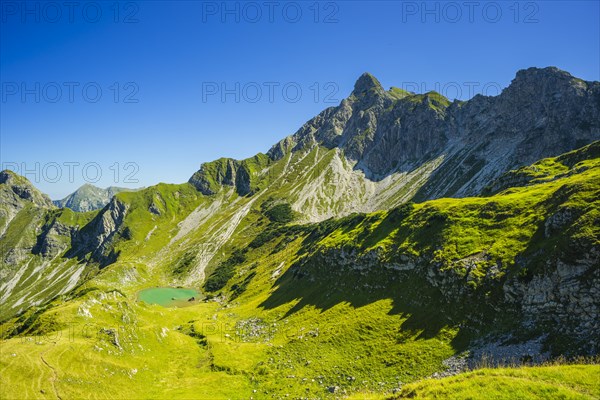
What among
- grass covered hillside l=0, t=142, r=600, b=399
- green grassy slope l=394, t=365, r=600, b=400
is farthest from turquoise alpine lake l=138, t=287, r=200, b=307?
green grassy slope l=394, t=365, r=600, b=400

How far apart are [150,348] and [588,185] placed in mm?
86990

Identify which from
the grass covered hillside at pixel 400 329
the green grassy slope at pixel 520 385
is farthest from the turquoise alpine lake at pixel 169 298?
the green grassy slope at pixel 520 385

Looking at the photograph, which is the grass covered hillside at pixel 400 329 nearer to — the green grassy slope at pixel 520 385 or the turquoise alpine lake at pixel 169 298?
the green grassy slope at pixel 520 385

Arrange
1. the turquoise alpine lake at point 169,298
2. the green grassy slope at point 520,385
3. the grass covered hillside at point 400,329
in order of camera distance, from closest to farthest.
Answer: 1. the green grassy slope at point 520,385
2. the grass covered hillside at point 400,329
3. the turquoise alpine lake at point 169,298

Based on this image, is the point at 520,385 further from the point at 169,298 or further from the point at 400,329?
the point at 169,298

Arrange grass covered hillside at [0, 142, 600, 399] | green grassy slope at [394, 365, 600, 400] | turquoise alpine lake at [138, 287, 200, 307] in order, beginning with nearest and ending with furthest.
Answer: green grassy slope at [394, 365, 600, 400] → grass covered hillside at [0, 142, 600, 399] → turquoise alpine lake at [138, 287, 200, 307]

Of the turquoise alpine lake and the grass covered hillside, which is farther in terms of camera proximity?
the turquoise alpine lake

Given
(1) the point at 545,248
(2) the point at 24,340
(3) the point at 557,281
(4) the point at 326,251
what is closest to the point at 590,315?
(3) the point at 557,281

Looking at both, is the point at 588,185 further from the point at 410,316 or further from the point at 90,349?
the point at 90,349

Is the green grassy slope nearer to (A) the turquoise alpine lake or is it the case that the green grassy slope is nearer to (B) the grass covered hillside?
(B) the grass covered hillside

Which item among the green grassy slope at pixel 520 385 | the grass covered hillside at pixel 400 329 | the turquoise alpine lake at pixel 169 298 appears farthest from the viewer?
the turquoise alpine lake at pixel 169 298

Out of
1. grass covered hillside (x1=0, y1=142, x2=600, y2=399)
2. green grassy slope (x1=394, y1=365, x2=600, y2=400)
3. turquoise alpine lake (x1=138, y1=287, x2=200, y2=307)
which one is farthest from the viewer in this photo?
turquoise alpine lake (x1=138, y1=287, x2=200, y2=307)

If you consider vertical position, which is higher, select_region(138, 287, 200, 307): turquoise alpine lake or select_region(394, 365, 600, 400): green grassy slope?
select_region(394, 365, 600, 400): green grassy slope

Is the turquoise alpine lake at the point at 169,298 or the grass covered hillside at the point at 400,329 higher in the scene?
the grass covered hillside at the point at 400,329
